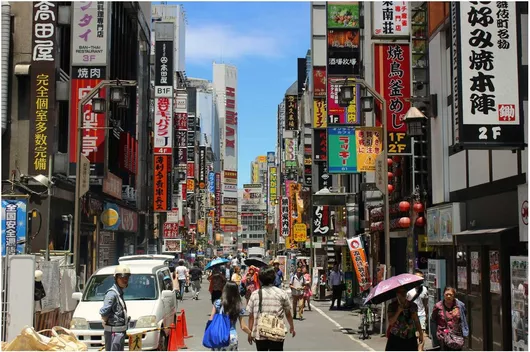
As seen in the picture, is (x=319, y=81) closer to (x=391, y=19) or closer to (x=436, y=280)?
(x=391, y=19)

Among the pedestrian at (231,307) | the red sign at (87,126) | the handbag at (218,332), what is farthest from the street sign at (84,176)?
the handbag at (218,332)

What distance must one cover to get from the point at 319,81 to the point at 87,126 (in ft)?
51.3

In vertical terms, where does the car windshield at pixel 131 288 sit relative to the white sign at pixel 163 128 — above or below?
below

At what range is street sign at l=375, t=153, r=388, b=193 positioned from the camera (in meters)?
18.0

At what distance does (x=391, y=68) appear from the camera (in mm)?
21891

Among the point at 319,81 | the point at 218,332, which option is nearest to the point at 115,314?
the point at 218,332

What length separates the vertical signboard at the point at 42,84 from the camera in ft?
80.2

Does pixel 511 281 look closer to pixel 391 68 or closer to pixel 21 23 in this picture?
pixel 391 68

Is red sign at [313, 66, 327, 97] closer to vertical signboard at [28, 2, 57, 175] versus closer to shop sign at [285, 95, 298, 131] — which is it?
vertical signboard at [28, 2, 57, 175]

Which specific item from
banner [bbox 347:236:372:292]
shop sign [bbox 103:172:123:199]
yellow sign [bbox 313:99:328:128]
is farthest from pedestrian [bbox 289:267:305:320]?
yellow sign [bbox 313:99:328:128]

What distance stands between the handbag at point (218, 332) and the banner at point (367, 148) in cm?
1056

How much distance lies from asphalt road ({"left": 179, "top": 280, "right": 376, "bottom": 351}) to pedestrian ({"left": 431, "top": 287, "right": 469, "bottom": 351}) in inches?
229

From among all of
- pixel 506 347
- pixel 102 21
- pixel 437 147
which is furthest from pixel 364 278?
pixel 102 21

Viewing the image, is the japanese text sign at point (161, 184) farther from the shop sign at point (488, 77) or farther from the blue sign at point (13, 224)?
the shop sign at point (488, 77)
